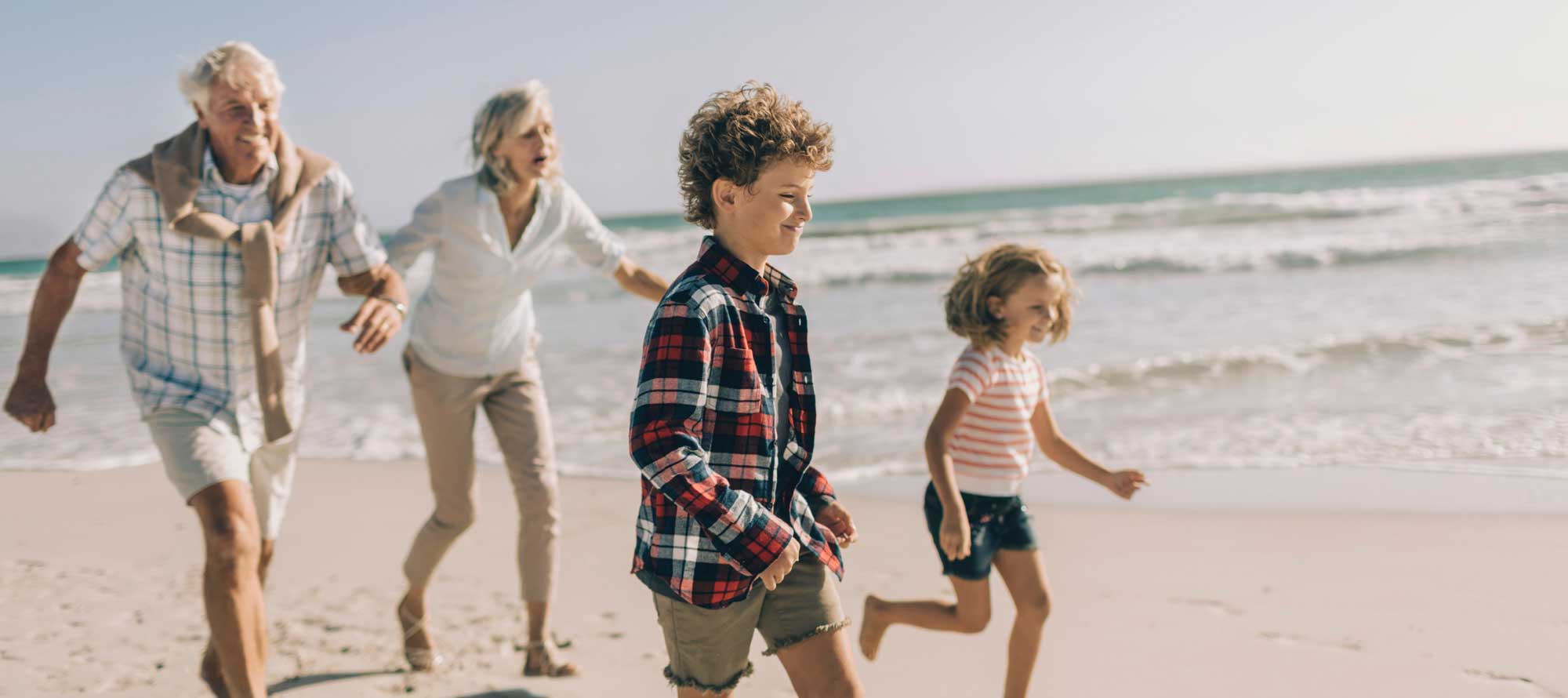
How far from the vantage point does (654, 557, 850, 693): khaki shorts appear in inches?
86.4

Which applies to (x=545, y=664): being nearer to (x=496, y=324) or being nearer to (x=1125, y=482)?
(x=496, y=324)

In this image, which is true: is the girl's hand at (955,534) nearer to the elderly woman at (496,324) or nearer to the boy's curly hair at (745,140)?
the boy's curly hair at (745,140)

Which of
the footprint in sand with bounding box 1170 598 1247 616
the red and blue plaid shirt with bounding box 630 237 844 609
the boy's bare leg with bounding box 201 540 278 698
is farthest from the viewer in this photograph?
the footprint in sand with bounding box 1170 598 1247 616

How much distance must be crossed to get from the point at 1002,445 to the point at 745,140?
1.48 meters

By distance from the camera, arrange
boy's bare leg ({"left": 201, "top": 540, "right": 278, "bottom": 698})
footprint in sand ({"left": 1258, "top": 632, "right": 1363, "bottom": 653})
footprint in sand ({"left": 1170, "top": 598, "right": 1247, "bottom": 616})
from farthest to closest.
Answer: footprint in sand ({"left": 1170, "top": 598, "right": 1247, "bottom": 616}), footprint in sand ({"left": 1258, "top": 632, "right": 1363, "bottom": 653}), boy's bare leg ({"left": 201, "top": 540, "right": 278, "bottom": 698})

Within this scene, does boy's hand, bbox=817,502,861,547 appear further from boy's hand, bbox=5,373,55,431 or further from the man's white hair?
boy's hand, bbox=5,373,55,431

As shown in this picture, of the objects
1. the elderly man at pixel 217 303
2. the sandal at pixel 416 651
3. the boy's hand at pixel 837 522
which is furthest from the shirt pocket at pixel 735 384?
the sandal at pixel 416 651

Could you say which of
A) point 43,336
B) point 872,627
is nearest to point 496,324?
point 43,336

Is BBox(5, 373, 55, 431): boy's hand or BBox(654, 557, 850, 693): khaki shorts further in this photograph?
BBox(5, 373, 55, 431): boy's hand

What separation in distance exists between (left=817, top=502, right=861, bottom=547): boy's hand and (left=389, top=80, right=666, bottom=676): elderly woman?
1.57 m

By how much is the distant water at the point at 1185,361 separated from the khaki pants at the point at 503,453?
2.90 metres

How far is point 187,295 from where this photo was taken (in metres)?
3.15

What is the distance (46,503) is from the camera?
6688 millimetres

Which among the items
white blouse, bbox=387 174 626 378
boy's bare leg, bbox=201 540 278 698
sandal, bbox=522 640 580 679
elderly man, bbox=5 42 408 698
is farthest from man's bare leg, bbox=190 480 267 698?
sandal, bbox=522 640 580 679
